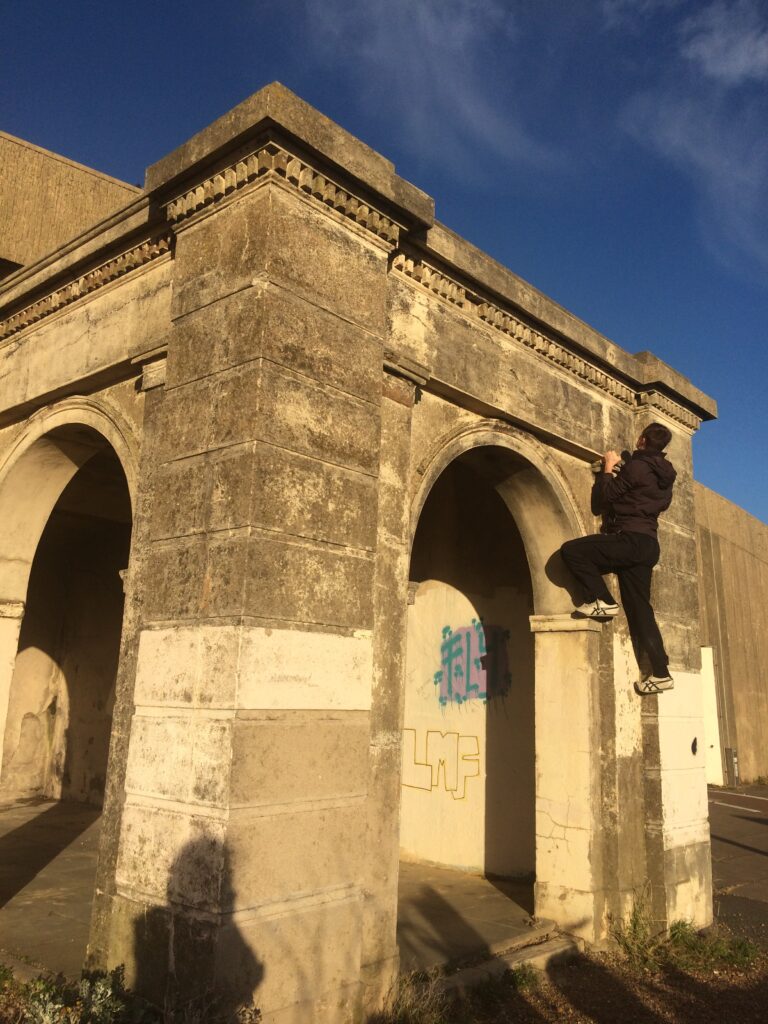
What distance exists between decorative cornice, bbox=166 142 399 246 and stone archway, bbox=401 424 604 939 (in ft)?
4.85

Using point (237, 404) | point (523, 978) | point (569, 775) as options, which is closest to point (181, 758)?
point (237, 404)

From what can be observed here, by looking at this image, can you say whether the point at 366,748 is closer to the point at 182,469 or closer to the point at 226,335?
the point at 182,469

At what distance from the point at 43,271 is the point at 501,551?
15.3 ft

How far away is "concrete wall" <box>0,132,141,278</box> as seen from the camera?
8.59 metres

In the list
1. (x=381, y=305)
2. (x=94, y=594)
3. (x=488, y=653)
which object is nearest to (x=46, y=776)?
(x=94, y=594)

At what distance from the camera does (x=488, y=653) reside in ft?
26.9

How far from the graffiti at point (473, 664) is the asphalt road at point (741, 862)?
2681 millimetres

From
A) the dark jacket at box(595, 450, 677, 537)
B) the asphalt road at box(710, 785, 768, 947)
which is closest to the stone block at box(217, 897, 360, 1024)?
the dark jacket at box(595, 450, 677, 537)

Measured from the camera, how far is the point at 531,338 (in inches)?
251

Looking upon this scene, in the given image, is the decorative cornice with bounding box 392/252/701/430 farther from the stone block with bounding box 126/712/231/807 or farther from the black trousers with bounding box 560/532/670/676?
the stone block with bounding box 126/712/231/807

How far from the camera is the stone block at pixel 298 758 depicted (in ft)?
12.3

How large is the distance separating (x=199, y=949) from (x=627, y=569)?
13.3 feet

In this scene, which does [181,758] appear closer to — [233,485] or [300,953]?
[300,953]

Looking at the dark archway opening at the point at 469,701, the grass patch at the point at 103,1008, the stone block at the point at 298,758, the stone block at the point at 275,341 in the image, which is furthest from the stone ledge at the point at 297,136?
the grass patch at the point at 103,1008
